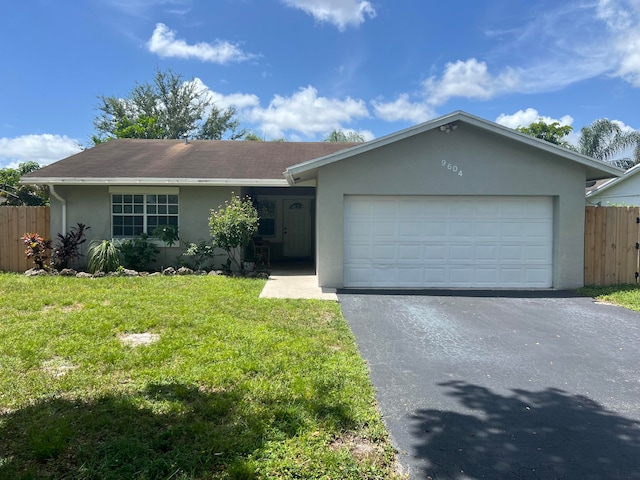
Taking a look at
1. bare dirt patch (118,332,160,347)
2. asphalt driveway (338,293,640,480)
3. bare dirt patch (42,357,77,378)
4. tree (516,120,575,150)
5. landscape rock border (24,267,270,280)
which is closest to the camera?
asphalt driveway (338,293,640,480)

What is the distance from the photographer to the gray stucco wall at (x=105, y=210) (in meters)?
11.8

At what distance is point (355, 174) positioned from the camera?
378 inches

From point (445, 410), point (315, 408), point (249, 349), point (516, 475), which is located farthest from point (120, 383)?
point (516, 475)

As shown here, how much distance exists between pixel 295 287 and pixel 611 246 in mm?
7625

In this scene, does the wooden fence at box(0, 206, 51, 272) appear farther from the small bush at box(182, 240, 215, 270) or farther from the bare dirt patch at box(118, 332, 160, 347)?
the bare dirt patch at box(118, 332, 160, 347)

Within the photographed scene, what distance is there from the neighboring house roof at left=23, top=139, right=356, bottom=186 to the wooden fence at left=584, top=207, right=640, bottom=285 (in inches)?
310

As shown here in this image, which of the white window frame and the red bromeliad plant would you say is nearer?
the red bromeliad plant

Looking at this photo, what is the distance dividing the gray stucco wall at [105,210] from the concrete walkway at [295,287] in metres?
2.66

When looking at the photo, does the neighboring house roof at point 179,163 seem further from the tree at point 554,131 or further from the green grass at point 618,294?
the tree at point 554,131

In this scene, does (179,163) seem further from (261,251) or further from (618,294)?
(618,294)

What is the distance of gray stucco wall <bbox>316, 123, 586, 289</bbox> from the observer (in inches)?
377

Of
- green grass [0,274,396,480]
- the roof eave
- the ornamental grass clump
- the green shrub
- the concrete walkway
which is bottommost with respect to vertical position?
green grass [0,274,396,480]

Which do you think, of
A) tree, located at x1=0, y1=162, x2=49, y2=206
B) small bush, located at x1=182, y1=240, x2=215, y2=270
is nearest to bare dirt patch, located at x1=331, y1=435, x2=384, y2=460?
small bush, located at x1=182, y1=240, x2=215, y2=270

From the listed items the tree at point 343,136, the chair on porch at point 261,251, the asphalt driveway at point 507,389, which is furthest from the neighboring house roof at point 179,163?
the tree at point 343,136
